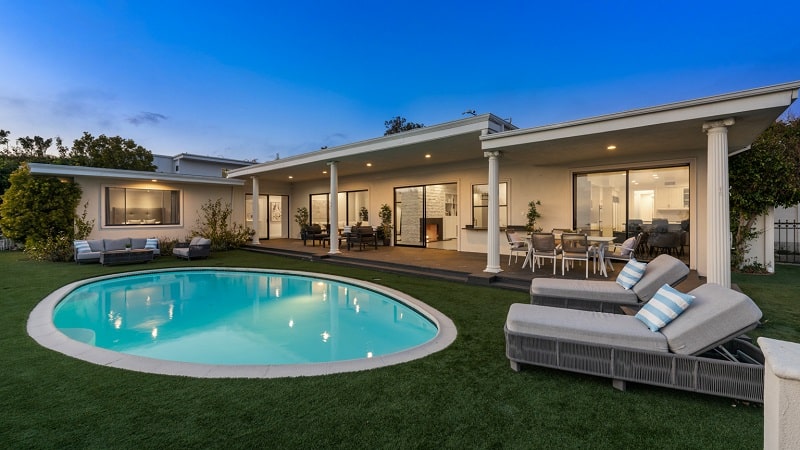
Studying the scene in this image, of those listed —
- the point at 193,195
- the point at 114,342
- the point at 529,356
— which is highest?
the point at 193,195

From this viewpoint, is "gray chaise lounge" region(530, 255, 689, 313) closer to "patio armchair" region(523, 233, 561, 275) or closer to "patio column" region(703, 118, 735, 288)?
"patio column" region(703, 118, 735, 288)

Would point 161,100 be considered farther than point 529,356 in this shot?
Yes

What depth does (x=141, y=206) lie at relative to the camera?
13.7 meters

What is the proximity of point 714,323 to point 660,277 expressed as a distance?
154cm

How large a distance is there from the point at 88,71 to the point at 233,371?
1554cm

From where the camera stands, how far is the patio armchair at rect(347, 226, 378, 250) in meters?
11.8

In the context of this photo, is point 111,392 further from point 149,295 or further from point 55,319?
point 149,295

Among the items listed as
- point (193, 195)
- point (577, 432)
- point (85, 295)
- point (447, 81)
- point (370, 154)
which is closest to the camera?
point (577, 432)

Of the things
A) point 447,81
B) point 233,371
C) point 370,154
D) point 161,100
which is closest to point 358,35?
point 447,81

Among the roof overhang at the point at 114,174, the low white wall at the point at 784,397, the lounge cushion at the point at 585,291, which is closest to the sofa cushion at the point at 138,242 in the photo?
the roof overhang at the point at 114,174

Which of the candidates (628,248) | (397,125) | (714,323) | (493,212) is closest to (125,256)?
(493,212)

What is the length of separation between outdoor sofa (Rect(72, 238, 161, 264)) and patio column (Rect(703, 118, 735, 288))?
1392 cm

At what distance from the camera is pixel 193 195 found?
14586mm

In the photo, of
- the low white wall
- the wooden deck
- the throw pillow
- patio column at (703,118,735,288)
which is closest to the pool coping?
the wooden deck
